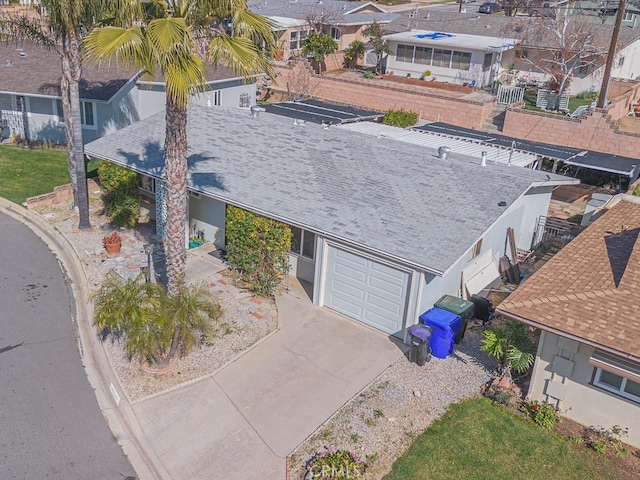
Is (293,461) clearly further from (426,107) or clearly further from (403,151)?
(426,107)

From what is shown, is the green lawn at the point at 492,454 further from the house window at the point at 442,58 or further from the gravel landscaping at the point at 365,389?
the house window at the point at 442,58

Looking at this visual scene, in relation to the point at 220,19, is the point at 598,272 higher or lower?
lower

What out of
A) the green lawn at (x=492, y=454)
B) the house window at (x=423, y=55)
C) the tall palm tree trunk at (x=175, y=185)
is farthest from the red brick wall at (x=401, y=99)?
the green lawn at (x=492, y=454)

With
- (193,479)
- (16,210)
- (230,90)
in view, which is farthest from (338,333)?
(230,90)

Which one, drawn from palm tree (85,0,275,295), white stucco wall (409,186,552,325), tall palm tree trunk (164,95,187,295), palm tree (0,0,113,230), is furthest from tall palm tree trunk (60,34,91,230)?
white stucco wall (409,186,552,325)

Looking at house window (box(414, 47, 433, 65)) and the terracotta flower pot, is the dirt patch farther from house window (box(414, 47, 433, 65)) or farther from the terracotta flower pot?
house window (box(414, 47, 433, 65))
